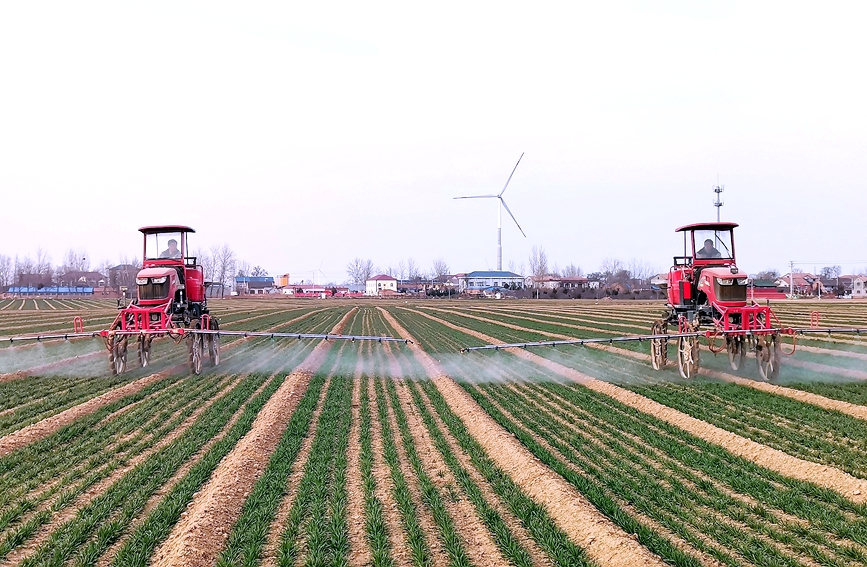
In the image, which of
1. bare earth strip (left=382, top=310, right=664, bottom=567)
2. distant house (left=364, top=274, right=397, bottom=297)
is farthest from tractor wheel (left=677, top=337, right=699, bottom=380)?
distant house (left=364, top=274, right=397, bottom=297)

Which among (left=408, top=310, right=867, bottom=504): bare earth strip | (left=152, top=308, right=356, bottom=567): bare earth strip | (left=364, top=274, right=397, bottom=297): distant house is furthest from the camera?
(left=364, top=274, right=397, bottom=297): distant house

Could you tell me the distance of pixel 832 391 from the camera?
520 inches

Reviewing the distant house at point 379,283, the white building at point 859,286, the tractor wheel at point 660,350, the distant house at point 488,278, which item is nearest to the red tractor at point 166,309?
the tractor wheel at point 660,350

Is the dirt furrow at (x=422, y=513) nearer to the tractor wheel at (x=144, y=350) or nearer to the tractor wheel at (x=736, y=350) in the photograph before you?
the tractor wheel at (x=736, y=350)

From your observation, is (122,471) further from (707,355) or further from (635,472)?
(707,355)

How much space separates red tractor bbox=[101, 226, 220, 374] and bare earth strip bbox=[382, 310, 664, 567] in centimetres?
828

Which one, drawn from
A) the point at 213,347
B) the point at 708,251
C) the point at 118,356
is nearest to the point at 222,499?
the point at 118,356

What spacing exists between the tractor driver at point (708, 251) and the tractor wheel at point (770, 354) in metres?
2.52

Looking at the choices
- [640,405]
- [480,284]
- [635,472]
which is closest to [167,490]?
[635,472]

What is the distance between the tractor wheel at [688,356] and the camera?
15.2m

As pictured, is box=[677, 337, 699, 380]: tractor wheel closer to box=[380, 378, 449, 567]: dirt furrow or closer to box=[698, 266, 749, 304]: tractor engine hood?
box=[698, 266, 749, 304]: tractor engine hood

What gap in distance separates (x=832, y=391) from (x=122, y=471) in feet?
40.8

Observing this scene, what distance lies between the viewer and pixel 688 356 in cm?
1558

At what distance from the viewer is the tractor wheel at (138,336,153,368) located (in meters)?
16.9
